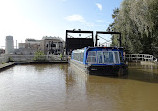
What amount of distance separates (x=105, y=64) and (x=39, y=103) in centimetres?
827

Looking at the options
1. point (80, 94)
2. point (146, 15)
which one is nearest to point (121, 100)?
point (80, 94)

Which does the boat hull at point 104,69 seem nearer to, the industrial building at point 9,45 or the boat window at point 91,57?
the boat window at point 91,57

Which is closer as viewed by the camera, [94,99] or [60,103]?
[60,103]

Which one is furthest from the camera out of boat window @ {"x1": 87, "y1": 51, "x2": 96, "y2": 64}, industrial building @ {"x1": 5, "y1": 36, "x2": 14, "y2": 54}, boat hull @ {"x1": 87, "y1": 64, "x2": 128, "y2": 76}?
industrial building @ {"x1": 5, "y1": 36, "x2": 14, "y2": 54}

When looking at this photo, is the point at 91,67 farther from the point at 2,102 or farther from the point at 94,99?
the point at 2,102

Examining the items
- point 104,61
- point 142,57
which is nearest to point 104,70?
point 104,61

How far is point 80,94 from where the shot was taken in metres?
8.23

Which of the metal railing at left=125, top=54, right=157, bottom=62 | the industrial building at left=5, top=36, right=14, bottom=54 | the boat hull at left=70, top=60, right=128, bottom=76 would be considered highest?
the industrial building at left=5, top=36, right=14, bottom=54

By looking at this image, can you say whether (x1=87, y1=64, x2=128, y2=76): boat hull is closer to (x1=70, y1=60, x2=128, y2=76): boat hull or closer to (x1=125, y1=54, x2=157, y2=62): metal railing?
(x1=70, y1=60, x2=128, y2=76): boat hull

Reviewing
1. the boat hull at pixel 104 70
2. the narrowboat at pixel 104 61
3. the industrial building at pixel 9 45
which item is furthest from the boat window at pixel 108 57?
the industrial building at pixel 9 45

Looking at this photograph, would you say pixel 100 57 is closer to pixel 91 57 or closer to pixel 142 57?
pixel 91 57

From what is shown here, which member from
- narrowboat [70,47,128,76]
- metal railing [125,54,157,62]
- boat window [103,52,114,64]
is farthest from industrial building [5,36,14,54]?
boat window [103,52,114,64]

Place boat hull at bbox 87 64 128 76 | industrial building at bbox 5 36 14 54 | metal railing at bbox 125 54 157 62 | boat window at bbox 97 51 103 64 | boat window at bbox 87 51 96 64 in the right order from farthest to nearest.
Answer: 1. industrial building at bbox 5 36 14 54
2. metal railing at bbox 125 54 157 62
3. boat window at bbox 87 51 96 64
4. boat window at bbox 97 51 103 64
5. boat hull at bbox 87 64 128 76

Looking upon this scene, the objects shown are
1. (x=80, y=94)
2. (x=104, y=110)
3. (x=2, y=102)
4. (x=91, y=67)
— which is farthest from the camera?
(x=91, y=67)
